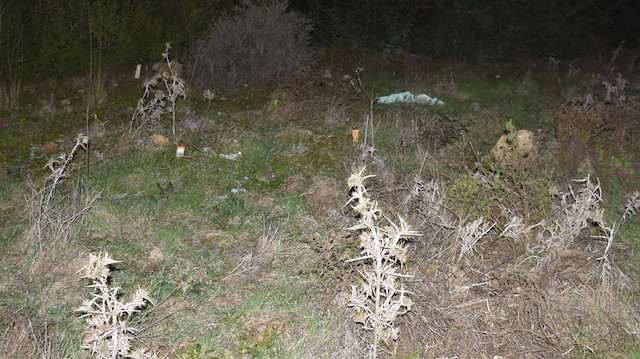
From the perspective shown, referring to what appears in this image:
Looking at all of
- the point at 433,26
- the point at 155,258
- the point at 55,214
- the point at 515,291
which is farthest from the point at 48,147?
the point at 433,26

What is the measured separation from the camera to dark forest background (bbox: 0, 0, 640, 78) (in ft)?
22.4

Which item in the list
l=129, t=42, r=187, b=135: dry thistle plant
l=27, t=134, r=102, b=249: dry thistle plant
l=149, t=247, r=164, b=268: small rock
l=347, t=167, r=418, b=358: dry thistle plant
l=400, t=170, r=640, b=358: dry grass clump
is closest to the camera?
l=347, t=167, r=418, b=358: dry thistle plant

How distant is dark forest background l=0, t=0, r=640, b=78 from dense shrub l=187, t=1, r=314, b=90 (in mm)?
637

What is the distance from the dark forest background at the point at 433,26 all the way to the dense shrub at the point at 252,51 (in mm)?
637

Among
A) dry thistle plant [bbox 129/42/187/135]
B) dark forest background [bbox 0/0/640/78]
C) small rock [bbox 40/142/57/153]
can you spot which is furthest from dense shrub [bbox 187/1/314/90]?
small rock [bbox 40/142/57/153]

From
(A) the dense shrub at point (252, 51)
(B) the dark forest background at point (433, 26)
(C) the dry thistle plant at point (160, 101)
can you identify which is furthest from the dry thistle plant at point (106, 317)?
(B) the dark forest background at point (433, 26)

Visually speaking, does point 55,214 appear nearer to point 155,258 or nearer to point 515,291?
point 155,258

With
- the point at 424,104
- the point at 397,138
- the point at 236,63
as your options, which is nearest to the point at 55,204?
the point at 397,138

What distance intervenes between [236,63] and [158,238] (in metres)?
3.42

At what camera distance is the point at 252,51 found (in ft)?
21.0

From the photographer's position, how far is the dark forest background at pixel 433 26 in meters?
6.84

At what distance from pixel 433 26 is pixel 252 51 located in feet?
12.7

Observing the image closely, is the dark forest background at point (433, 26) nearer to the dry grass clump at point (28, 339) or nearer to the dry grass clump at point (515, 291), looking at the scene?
the dry grass clump at point (28, 339)

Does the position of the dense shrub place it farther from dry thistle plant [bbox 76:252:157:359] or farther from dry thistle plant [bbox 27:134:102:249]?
dry thistle plant [bbox 76:252:157:359]
